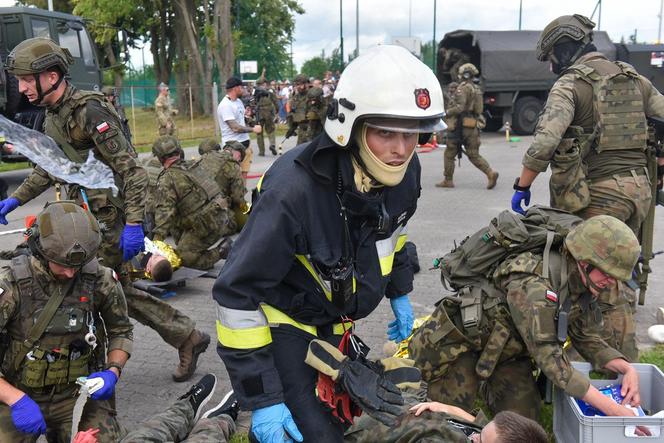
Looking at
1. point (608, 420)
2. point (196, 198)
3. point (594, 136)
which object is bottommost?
point (608, 420)

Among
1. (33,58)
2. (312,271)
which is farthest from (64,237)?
(33,58)

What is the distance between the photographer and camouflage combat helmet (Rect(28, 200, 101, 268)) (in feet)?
10.2

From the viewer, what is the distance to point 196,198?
700cm

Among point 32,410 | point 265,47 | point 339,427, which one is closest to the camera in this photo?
point 339,427

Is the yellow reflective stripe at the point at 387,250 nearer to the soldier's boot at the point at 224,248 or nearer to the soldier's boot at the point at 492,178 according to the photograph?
the soldier's boot at the point at 224,248

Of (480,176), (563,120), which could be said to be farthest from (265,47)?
(563,120)

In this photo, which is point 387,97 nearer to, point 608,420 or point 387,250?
point 387,250

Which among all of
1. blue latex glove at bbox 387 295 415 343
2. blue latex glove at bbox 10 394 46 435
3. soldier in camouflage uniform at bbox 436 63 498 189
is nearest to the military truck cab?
soldier in camouflage uniform at bbox 436 63 498 189

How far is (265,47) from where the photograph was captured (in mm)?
41781

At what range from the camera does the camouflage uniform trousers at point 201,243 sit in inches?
279

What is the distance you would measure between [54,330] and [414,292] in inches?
152

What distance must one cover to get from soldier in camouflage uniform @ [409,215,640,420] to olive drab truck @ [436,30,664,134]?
16158mm

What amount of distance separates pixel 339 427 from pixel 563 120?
3.05 m

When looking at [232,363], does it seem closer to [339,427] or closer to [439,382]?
[339,427]
